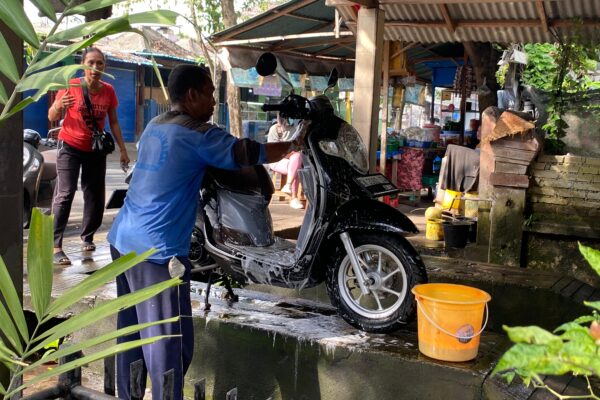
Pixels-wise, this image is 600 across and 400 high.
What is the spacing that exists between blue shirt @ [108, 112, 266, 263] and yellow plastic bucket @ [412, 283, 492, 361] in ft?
3.99

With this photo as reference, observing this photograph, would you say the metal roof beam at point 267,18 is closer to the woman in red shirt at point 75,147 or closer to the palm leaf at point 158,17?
the woman in red shirt at point 75,147

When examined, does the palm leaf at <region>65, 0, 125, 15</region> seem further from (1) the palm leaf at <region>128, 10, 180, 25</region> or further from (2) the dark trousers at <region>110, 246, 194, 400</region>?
(2) the dark trousers at <region>110, 246, 194, 400</region>

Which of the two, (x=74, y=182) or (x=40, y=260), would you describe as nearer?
(x=40, y=260)

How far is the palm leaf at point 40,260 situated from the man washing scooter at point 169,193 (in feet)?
5.24

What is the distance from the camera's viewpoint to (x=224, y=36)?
398 inches

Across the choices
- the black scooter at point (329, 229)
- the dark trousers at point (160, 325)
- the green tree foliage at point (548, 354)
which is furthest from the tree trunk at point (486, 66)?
the green tree foliage at point (548, 354)

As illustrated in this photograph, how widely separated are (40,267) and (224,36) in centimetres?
911

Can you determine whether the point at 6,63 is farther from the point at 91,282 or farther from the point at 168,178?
the point at 168,178

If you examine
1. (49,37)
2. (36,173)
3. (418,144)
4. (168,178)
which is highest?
(49,37)

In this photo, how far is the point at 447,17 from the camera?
6.57 metres

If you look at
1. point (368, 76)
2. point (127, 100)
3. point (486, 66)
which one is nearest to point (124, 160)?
point (368, 76)

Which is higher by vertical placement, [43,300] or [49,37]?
[49,37]

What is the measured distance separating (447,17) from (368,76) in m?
1.73

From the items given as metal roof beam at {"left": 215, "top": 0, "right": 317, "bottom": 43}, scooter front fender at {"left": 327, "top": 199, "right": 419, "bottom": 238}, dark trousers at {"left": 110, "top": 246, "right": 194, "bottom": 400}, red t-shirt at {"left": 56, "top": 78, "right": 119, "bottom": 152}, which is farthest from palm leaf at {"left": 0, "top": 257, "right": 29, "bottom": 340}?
metal roof beam at {"left": 215, "top": 0, "right": 317, "bottom": 43}
